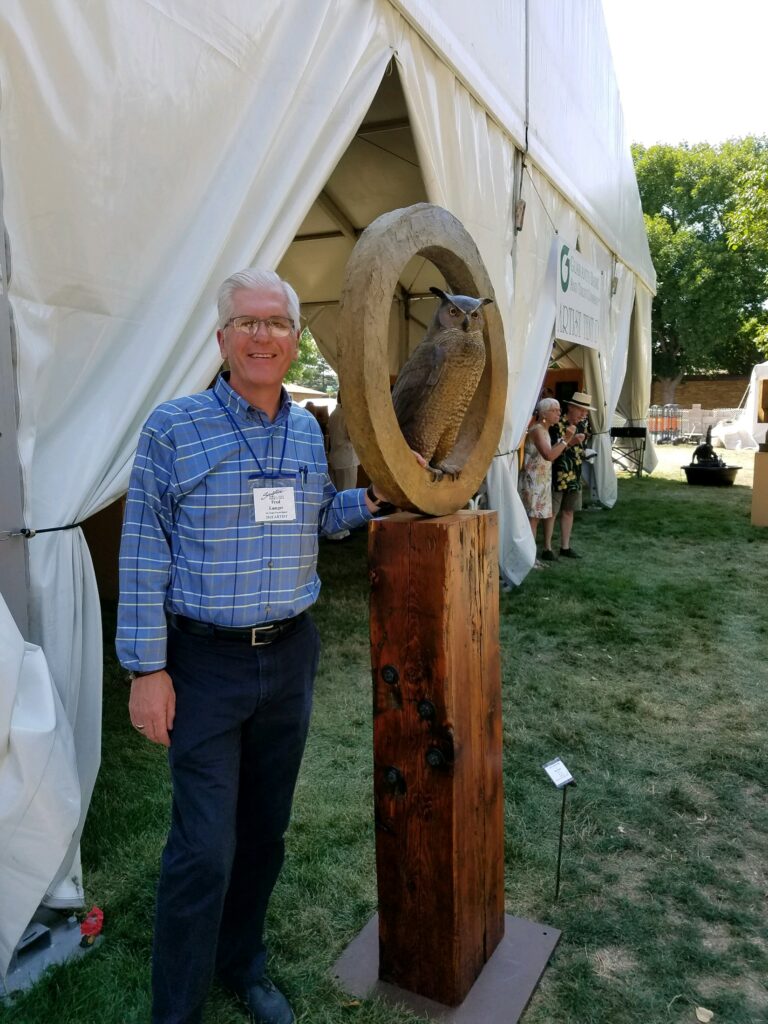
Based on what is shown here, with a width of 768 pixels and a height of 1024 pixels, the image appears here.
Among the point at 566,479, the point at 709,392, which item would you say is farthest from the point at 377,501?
the point at 709,392

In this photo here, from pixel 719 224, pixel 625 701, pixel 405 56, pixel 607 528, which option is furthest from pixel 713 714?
pixel 719 224

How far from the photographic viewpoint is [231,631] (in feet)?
4.91

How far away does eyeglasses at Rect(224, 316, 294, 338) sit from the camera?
4.78 feet

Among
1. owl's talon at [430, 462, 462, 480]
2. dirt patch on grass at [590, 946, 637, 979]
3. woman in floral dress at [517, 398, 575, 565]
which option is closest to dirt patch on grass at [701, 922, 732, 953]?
dirt patch on grass at [590, 946, 637, 979]

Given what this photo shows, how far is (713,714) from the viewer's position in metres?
3.52

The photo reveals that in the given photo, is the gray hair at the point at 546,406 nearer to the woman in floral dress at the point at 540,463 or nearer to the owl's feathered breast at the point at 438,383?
the woman in floral dress at the point at 540,463

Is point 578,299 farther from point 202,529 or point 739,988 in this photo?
point 202,529

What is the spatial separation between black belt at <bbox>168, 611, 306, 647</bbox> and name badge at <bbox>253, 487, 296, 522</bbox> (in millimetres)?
232

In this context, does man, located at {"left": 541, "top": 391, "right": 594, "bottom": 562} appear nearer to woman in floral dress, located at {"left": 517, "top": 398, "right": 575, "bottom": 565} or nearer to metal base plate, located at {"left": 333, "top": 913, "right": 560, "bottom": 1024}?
woman in floral dress, located at {"left": 517, "top": 398, "right": 575, "bottom": 565}

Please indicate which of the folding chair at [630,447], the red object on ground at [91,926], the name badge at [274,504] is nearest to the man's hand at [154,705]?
the name badge at [274,504]

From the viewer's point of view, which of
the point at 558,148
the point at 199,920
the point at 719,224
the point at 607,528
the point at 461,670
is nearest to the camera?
the point at 199,920

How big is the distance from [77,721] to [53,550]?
0.56 m

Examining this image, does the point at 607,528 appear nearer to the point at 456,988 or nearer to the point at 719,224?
the point at 456,988

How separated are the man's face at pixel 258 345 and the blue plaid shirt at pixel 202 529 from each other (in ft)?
0.21
